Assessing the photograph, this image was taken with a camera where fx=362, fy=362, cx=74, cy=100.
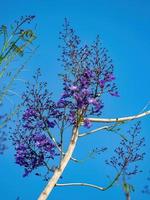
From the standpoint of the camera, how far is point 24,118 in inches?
214

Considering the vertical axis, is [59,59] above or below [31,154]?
above

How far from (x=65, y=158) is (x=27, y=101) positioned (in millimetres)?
1210

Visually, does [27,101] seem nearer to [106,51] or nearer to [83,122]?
[83,122]

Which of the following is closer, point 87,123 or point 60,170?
point 60,170

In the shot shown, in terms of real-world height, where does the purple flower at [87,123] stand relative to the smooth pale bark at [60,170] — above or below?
above

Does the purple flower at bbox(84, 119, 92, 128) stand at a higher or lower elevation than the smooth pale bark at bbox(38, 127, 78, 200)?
higher

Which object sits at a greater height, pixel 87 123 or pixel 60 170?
pixel 87 123

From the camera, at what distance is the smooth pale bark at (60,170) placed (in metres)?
4.30

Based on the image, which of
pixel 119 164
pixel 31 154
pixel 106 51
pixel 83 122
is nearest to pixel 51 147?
pixel 31 154

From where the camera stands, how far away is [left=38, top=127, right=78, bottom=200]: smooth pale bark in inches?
169

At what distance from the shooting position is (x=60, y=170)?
455 cm

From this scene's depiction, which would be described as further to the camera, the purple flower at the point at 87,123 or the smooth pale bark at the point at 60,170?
the purple flower at the point at 87,123

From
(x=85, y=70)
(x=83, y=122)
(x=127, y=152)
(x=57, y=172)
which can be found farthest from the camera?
(x=127, y=152)

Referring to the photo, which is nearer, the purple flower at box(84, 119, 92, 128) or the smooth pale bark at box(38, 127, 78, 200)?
the smooth pale bark at box(38, 127, 78, 200)
